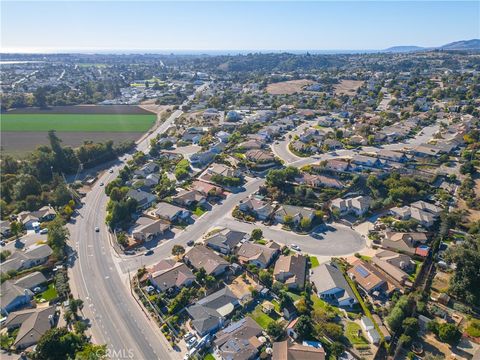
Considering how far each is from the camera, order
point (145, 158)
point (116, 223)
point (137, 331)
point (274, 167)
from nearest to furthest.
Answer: point (137, 331) → point (116, 223) → point (274, 167) → point (145, 158)

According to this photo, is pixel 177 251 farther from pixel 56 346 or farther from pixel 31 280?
pixel 56 346

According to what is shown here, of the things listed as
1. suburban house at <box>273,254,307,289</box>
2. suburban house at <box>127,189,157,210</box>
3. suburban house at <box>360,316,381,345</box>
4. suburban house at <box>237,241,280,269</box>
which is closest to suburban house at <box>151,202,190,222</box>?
suburban house at <box>127,189,157,210</box>

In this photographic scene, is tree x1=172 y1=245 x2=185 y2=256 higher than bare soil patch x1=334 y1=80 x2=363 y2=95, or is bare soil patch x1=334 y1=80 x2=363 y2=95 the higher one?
bare soil patch x1=334 y1=80 x2=363 y2=95

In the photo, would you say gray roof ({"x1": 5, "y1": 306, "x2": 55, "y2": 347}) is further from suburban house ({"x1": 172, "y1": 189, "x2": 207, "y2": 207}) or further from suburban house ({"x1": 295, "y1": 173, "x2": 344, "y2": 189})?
suburban house ({"x1": 295, "y1": 173, "x2": 344, "y2": 189})

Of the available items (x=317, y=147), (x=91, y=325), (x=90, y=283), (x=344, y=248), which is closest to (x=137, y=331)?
(x=91, y=325)

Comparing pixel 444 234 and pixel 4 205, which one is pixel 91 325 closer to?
pixel 4 205

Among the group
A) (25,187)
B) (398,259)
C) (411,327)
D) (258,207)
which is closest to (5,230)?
(25,187)
